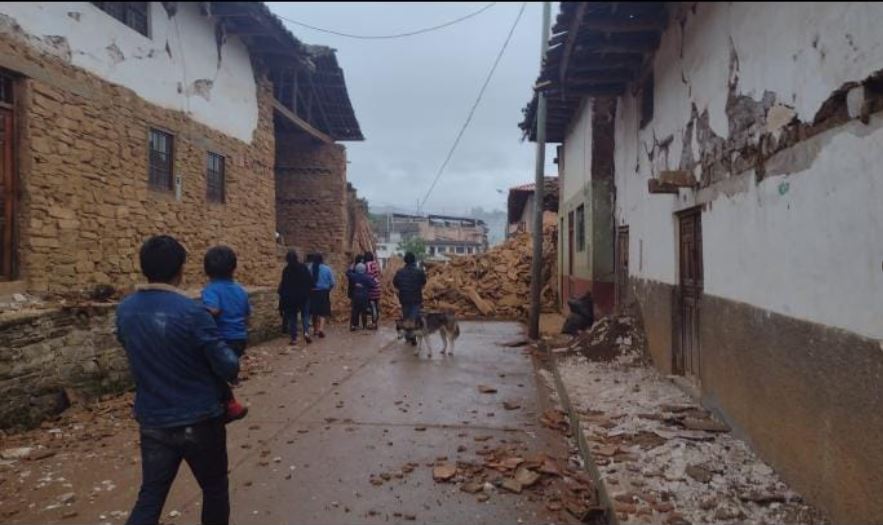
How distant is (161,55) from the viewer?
9.16 metres

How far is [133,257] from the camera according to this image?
844 cm

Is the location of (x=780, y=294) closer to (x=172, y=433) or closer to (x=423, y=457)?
(x=423, y=457)

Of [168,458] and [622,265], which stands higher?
[622,265]

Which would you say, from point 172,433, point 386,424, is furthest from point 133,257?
point 172,433

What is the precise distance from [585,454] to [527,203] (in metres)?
22.8

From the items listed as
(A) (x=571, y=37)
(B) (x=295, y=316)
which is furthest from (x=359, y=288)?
(A) (x=571, y=37)

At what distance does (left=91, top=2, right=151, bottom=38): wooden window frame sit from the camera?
26.5 ft

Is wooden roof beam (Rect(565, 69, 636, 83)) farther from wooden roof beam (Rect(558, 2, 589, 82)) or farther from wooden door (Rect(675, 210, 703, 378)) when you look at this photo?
wooden door (Rect(675, 210, 703, 378))

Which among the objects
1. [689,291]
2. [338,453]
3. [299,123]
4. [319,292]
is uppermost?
[299,123]

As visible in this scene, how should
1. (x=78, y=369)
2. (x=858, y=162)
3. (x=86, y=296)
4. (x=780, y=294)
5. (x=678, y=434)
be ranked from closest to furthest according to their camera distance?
(x=858, y=162) → (x=780, y=294) → (x=678, y=434) → (x=78, y=369) → (x=86, y=296)

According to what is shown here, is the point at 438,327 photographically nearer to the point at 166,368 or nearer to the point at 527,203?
the point at 166,368

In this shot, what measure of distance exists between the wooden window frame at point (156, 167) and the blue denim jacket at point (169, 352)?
702 centimetres

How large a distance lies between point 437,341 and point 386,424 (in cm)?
591

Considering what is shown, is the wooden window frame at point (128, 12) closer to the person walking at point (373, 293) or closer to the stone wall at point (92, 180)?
the stone wall at point (92, 180)
